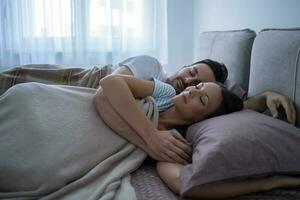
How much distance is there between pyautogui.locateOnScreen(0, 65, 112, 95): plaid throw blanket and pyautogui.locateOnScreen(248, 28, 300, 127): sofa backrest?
2.35ft

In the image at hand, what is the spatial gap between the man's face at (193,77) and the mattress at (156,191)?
573mm

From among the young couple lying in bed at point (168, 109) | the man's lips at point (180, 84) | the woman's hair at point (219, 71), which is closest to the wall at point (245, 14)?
the woman's hair at point (219, 71)

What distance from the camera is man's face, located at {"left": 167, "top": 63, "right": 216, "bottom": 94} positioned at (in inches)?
58.6

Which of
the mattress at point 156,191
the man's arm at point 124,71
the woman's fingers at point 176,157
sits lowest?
the mattress at point 156,191

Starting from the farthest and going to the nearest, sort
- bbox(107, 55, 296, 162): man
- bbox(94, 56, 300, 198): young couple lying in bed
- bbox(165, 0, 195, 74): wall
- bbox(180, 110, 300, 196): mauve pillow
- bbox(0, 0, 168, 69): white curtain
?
bbox(165, 0, 195, 74): wall → bbox(0, 0, 168, 69): white curtain → bbox(107, 55, 296, 162): man → bbox(94, 56, 300, 198): young couple lying in bed → bbox(180, 110, 300, 196): mauve pillow

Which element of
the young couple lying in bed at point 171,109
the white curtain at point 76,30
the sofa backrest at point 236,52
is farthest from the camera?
the white curtain at point 76,30

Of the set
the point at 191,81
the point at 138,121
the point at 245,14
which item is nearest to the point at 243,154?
the point at 138,121

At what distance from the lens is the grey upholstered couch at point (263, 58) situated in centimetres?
112

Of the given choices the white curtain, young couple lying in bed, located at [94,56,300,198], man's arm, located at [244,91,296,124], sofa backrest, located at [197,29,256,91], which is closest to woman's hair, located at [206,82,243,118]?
young couple lying in bed, located at [94,56,300,198]

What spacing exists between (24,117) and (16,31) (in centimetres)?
176

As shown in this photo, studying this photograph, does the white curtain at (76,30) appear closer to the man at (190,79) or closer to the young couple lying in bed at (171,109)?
the man at (190,79)

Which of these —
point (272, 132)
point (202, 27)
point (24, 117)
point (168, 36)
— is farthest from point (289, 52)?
point (168, 36)

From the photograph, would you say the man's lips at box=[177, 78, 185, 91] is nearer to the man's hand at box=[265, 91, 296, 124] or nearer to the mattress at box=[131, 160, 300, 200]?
the man's hand at box=[265, 91, 296, 124]

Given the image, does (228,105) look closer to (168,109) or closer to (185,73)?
(168,109)
